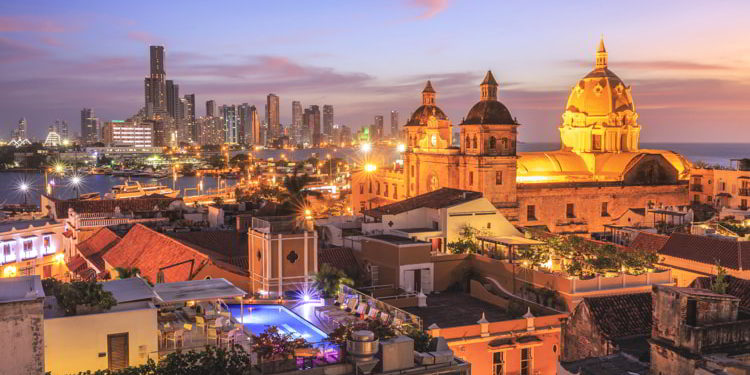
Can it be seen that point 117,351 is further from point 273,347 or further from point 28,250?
point 28,250

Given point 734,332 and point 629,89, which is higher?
point 629,89

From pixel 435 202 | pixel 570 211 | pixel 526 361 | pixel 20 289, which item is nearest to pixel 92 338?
pixel 20 289

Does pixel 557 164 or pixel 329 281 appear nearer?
pixel 329 281

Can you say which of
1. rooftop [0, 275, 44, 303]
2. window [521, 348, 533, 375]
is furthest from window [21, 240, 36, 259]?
window [521, 348, 533, 375]

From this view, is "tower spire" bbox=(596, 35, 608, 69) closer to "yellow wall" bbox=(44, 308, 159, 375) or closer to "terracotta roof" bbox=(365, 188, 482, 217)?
"terracotta roof" bbox=(365, 188, 482, 217)

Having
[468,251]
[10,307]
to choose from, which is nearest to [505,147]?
[468,251]

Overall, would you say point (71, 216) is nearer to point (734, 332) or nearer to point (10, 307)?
point (10, 307)
